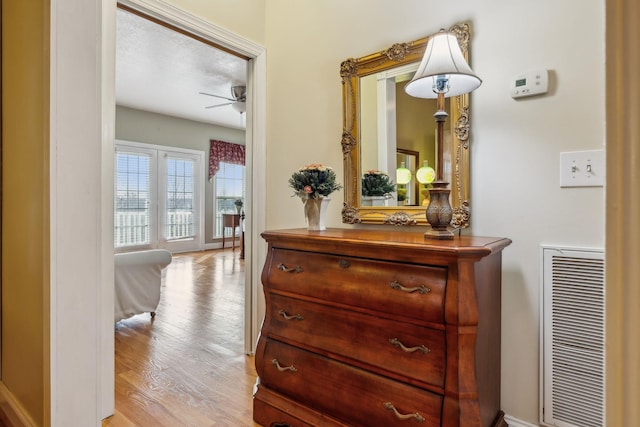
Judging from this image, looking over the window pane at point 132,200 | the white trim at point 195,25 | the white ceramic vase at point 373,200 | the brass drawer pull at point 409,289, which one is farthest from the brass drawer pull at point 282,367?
the window pane at point 132,200

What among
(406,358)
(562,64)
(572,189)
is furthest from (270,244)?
(562,64)

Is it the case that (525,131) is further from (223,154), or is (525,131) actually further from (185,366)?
(223,154)

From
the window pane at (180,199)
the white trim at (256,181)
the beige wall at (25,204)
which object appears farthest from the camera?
the window pane at (180,199)

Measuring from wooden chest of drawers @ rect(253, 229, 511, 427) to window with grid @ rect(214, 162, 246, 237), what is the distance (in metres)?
6.40

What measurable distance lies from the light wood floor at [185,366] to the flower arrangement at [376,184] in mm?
1275

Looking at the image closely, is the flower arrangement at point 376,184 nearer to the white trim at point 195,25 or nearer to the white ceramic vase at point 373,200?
the white ceramic vase at point 373,200

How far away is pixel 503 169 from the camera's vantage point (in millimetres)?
1530

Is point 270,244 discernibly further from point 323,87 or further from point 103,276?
point 323,87

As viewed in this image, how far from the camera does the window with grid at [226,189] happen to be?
778 cm

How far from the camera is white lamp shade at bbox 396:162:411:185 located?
1802 mm

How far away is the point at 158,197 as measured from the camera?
22.2ft

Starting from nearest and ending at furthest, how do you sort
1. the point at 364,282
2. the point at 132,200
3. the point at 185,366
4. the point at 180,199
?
1. the point at 364,282
2. the point at 185,366
3. the point at 132,200
4. the point at 180,199

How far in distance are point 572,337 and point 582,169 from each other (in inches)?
25.3

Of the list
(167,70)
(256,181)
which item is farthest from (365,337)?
(167,70)
